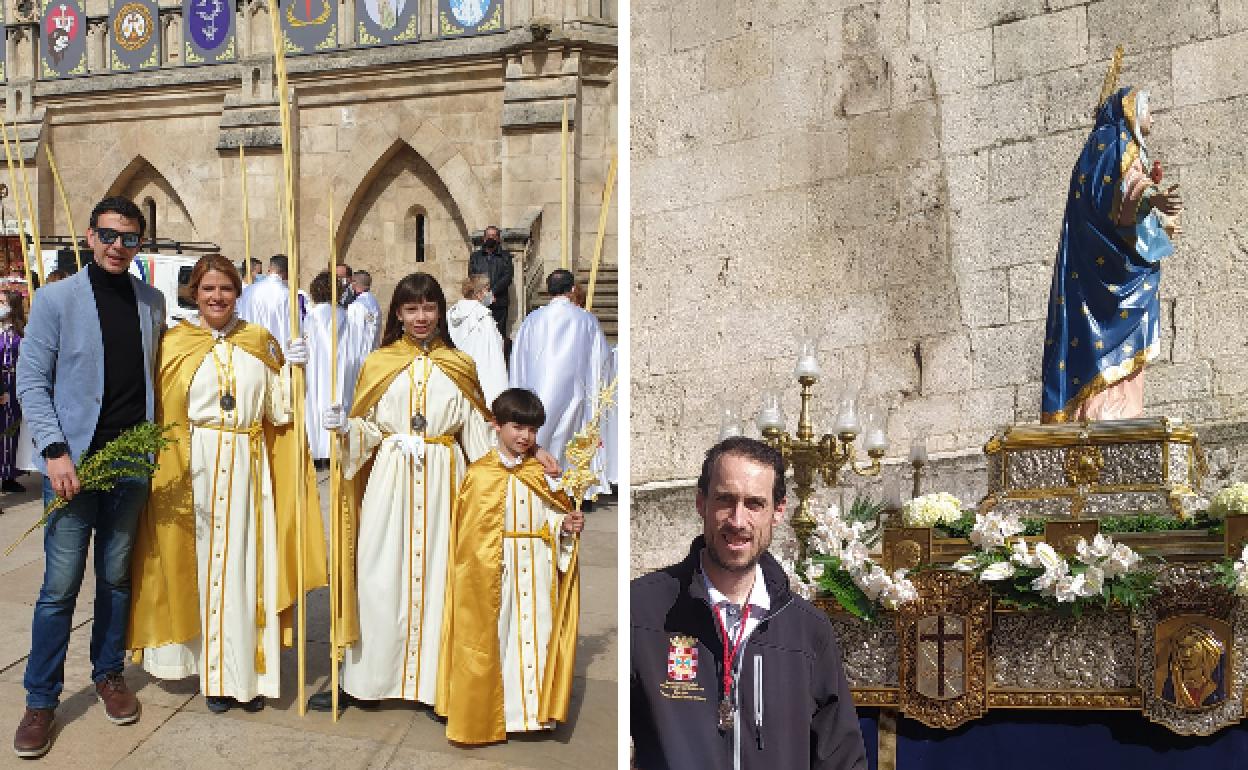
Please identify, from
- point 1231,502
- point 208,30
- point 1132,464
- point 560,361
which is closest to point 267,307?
point 560,361

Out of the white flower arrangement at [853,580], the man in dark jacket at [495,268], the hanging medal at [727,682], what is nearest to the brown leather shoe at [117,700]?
the white flower arrangement at [853,580]

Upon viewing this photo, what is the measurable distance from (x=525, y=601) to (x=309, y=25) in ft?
50.1

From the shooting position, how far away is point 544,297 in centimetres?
1393

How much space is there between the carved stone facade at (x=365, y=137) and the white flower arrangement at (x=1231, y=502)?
10.2m

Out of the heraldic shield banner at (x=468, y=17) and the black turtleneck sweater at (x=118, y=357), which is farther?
the heraldic shield banner at (x=468, y=17)

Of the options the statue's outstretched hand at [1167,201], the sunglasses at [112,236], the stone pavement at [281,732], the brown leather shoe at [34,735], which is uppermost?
the statue's outstretched hand at [1167,201]

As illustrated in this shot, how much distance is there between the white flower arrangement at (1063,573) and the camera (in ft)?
11.2

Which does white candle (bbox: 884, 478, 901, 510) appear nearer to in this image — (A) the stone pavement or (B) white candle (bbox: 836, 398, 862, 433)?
(B) white candle (bbox: 836, 398, 862, 433)

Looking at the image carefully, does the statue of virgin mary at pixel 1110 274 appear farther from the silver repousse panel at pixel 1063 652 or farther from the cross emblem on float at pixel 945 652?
the cross emblem on float at pixel 945 652

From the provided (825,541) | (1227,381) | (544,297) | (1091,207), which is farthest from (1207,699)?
(544,297)

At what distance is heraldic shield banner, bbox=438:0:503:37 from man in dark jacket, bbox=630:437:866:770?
48.3 feet

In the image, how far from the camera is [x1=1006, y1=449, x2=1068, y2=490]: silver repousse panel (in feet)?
15.6

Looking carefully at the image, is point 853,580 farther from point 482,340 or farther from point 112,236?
point 482,340

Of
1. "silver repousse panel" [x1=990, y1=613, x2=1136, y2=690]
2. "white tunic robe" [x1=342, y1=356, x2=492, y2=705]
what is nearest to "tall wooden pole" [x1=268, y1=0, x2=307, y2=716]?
"white tunic robe" [x1=342, y1=356, x2=492, y2=705]
